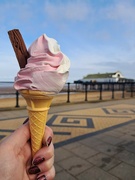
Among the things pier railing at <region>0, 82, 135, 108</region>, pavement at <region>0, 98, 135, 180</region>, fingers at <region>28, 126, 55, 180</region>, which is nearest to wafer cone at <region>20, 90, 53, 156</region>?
fingers at <region>28, 126, 55, 180</region>

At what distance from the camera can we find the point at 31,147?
1.58 m

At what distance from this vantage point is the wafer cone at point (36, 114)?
141 cm

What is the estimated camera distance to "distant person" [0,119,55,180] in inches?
56.8

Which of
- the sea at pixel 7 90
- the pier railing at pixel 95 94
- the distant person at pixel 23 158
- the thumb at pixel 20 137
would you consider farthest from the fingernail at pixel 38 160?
the pier railing at pixel 95 94

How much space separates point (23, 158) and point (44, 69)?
78 cm

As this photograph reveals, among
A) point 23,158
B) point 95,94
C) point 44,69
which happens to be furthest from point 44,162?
point 95,94

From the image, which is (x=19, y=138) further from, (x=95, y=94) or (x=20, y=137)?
(x=95, y=94)

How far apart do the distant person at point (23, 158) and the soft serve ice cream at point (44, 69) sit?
0.40m

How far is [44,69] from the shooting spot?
136cm

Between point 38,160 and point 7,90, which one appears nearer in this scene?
point 38,160

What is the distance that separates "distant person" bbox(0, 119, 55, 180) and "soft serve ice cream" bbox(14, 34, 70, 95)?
1.31 feet

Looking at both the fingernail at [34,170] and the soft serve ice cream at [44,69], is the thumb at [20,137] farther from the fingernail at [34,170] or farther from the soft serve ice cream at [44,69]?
the soft serve ice cream at [44,69]

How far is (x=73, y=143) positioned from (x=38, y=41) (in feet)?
11.1

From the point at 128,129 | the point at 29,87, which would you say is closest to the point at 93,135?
the point at 128,129
